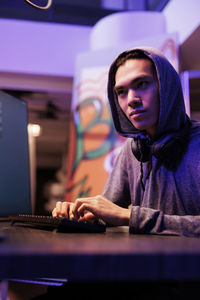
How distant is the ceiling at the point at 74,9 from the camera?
315 centimetres

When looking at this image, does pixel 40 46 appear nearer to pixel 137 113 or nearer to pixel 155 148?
pixel 137 113

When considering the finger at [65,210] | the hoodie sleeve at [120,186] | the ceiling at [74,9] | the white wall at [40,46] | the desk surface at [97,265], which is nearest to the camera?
the desk surface at [97,265]

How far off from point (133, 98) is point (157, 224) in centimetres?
51

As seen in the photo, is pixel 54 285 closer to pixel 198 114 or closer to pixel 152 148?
pixel 152 148

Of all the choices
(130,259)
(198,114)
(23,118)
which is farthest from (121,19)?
(130,259)

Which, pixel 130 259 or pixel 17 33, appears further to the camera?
pixel 17 33

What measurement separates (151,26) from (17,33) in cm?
132

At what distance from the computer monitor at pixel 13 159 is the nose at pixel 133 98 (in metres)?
0.39

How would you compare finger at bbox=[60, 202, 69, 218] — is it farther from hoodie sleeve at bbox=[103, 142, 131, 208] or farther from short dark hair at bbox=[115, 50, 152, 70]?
short dark hair at bbox=[115, 50, 152, 70]

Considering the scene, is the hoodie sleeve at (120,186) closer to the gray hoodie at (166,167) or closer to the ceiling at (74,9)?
the gray hoodie at (166,167)

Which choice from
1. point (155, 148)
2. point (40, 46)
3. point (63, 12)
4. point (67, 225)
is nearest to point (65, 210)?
point (67, 225)

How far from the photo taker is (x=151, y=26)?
2.85 metres

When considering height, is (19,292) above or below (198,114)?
below

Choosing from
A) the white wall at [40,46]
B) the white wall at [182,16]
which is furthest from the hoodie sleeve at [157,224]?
the white wall at [40,46]
